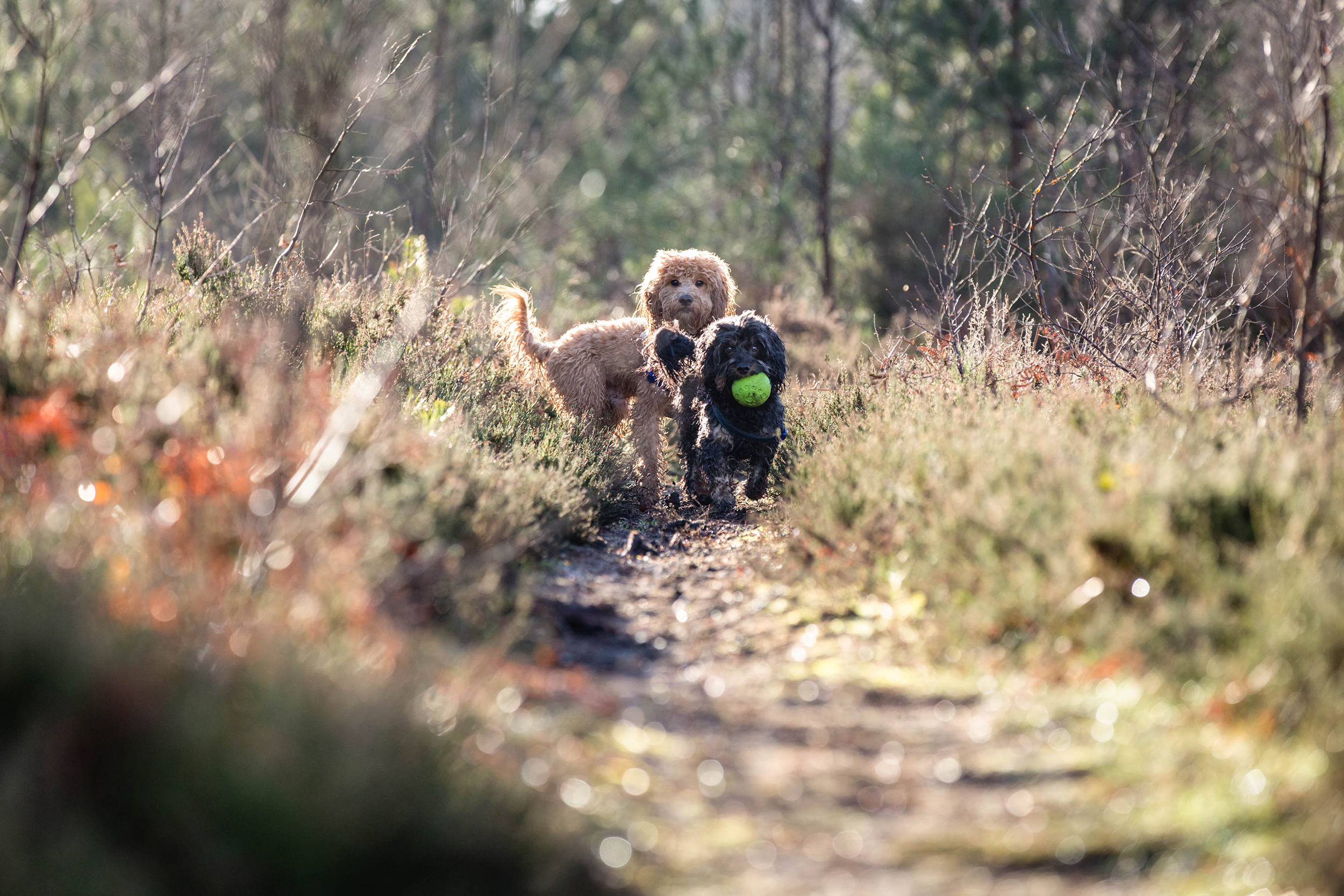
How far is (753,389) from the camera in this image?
22.2 feet

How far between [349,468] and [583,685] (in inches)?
42.7

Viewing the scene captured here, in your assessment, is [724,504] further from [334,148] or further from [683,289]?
[334,148]

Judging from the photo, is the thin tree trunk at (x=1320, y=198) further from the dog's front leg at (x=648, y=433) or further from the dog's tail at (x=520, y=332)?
the dog's tail at (x=520, y=332)

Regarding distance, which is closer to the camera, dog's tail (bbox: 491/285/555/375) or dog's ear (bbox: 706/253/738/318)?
dog's tail (bbox: 491/285/555/375)

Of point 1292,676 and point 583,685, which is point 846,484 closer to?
point 583,685

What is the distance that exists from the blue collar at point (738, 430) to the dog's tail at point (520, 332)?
1.67 m

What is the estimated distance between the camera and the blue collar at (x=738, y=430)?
6.94m

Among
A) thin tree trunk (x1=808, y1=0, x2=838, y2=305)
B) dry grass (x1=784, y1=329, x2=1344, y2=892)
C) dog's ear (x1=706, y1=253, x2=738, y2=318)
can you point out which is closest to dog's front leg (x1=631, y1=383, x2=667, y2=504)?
dog's ear (x1=706, y1=253, x2=738, y2=318)

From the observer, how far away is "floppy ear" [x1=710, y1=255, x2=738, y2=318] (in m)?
8.27

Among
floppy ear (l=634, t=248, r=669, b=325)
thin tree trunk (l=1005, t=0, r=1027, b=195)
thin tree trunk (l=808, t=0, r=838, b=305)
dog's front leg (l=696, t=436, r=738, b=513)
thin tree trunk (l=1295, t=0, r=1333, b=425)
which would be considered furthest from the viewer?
thin tree trunk (l=808, t=0, r=838, b=305)

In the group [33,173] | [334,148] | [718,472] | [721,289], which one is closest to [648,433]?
[718,472]

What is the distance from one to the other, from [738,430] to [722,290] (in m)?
1.86

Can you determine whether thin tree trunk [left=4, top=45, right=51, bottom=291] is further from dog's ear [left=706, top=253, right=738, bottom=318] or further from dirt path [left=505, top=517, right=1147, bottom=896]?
dog's ear [left=706, top=253, right=738, bottom=318]

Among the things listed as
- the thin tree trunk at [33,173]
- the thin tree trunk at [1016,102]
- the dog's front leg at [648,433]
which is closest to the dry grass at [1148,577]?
the dog's front leg at [648,433]
